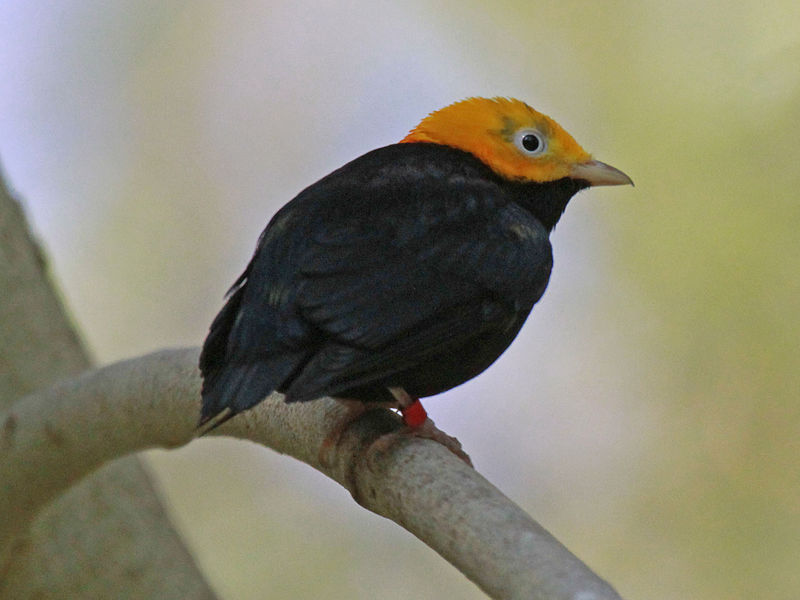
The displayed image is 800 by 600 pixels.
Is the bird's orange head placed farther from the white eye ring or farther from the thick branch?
the thick branch

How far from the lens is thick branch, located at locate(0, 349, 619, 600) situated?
2553 mm

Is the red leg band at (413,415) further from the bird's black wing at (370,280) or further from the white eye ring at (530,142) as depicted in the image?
the white eye ring at (530,142)

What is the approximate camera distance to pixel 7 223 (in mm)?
5262

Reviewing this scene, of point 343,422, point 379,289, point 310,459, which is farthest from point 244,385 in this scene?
point 310,459

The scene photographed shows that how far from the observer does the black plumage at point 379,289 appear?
10.4 ft

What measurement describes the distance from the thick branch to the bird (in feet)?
0.82

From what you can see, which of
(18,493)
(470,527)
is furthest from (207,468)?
(470,527)

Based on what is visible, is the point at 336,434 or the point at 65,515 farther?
the point at 65,515

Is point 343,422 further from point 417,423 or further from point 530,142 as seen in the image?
point 530,142

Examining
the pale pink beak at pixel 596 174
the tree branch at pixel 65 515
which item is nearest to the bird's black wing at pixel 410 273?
the pale pink beak at pixel 596 174

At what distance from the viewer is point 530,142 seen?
14.8ft

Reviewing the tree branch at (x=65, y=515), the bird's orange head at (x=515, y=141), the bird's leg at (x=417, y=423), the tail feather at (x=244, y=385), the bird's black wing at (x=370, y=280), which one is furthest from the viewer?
the tree branch at (x=65, y=515)

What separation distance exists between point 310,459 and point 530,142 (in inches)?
63.1

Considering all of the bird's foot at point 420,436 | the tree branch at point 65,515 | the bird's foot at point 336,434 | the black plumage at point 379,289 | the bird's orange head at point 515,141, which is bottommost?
the tree branch at point 65,515
